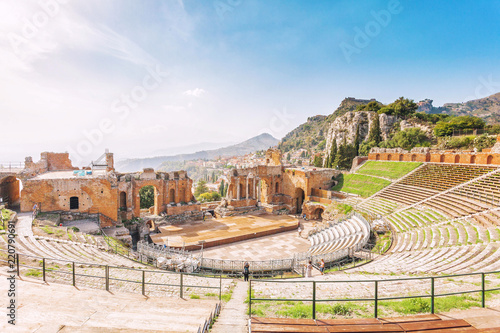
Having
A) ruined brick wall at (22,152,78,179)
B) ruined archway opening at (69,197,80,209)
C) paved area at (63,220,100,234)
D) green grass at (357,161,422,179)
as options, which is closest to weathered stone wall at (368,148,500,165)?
green grass at (357,161,422,179)

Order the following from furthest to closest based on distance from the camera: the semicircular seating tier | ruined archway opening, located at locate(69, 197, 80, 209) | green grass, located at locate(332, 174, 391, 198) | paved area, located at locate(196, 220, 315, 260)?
1. green grass, located at locate(332, 174, 391, 198)
2. ruined archway opening, located at locate(69, 197, 80, 209)
3. paved area, located at locate(196, 220, 315, 260)
4. the semicircular seating tier

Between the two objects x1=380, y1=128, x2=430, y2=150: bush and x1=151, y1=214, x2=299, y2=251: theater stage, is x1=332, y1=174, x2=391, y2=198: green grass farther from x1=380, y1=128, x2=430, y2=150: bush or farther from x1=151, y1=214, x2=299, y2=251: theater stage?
x1=380, y1=128, x2=430, y2=150: bush

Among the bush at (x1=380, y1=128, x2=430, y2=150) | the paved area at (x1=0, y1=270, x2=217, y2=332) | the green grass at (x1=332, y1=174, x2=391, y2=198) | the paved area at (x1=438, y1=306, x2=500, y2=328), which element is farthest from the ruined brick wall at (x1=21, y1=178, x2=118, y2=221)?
the bush at (x1=380, y1=128, x2=430, y2=150)

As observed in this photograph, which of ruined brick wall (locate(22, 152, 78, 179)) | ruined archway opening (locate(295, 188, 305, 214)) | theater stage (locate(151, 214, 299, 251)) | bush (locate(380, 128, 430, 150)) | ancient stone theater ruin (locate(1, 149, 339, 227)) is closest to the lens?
ancient stone theater ruin (locate(1, 149, 339, 227))

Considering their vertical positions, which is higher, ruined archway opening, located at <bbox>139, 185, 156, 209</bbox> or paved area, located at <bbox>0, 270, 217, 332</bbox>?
paved area, located at <bbox>0, 270, 217, 332</bbox>

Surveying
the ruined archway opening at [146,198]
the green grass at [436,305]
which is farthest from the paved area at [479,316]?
the ruined archway opening at [146,198]

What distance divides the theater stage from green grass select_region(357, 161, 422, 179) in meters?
14.4

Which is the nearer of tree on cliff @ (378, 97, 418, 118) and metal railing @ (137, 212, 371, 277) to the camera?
metal railing @ (137, 212, 371, 277)

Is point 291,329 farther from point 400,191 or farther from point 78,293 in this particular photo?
point 400,191

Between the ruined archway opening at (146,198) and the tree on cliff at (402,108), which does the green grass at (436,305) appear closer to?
the ruined archway opening at (146,198)

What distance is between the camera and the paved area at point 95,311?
484 cm

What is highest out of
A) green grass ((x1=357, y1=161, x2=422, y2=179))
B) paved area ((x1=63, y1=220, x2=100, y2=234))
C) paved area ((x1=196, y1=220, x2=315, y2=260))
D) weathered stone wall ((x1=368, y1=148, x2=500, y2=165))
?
weathered stone wall ((x1=368, y1=148, x2=500, y2=165))

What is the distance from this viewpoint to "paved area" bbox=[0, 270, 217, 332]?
4844 mm

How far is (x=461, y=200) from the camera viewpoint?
20.3 m
